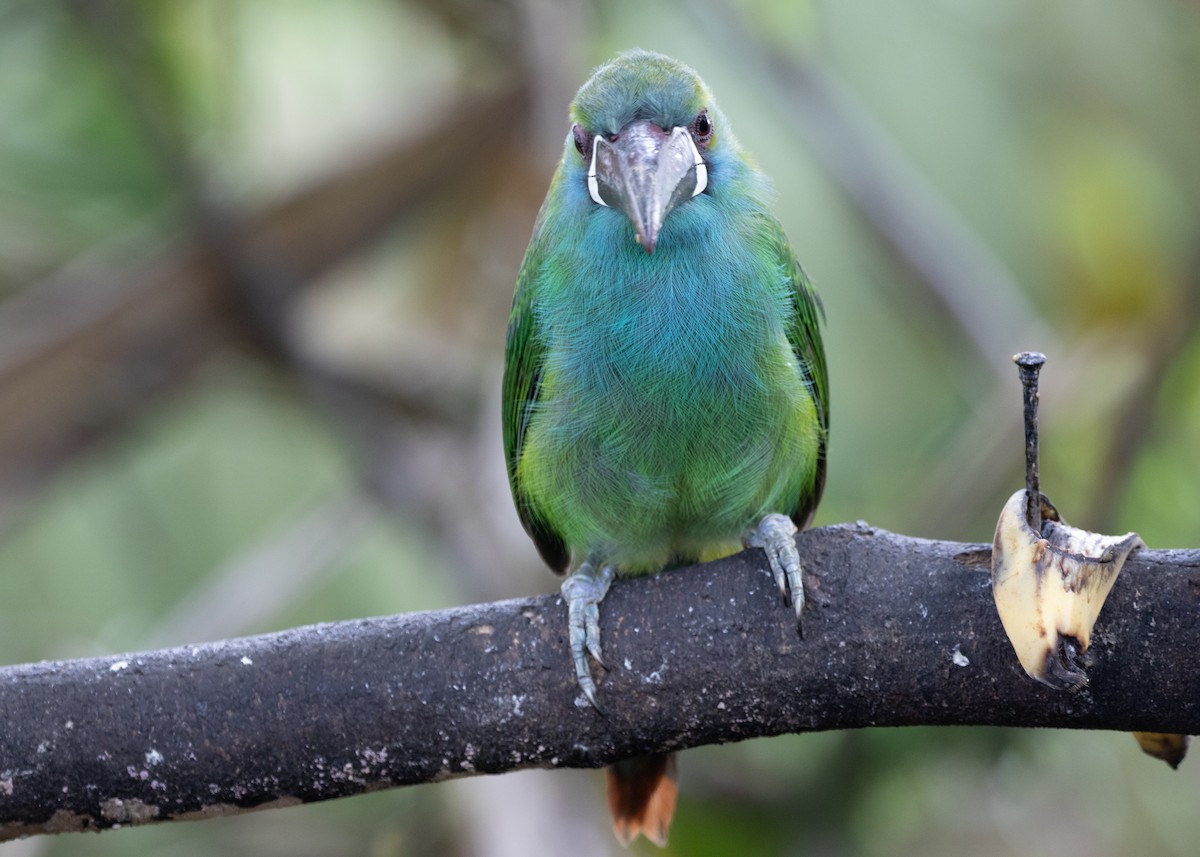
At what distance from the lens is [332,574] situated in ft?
19.3

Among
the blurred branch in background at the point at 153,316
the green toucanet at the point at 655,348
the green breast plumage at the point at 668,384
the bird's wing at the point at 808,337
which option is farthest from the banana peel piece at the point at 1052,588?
the blurred branch in background at the point at 153,316

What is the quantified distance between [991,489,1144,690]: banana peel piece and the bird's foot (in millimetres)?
626

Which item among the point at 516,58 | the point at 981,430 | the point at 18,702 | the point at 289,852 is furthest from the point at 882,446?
the point at 18,702

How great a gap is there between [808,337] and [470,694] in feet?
3.52

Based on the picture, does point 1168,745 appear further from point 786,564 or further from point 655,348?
point 655,348

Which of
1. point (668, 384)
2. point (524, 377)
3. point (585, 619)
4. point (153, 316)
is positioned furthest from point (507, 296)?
point (585, 619)

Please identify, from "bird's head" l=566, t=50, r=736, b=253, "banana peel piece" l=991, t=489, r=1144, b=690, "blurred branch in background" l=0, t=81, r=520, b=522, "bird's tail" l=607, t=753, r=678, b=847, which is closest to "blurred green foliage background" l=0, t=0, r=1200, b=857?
"blurred branch in background" l=0, t=81, r=520, b=522

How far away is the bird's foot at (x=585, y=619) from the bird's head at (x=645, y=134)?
24.6 inches

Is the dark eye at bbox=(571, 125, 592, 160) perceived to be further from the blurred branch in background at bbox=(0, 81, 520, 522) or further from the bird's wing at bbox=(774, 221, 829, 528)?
the blurred branch in background at bbox=(0, 81, 520, 522)

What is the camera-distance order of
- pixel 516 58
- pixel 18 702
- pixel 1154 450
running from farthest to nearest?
pixel 516 58 → pixel 1154 450 → pixel 18 702

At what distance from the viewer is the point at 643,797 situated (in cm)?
263

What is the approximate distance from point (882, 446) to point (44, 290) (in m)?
3.46

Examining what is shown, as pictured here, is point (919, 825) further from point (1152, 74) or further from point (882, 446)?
point (1152, 74)

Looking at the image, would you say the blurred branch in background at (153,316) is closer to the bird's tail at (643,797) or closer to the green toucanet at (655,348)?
the green toucanet at (655,348)
